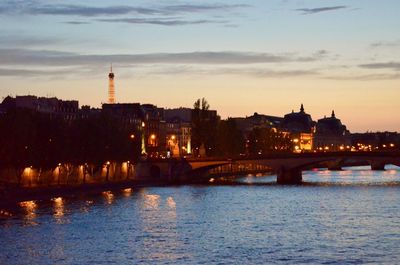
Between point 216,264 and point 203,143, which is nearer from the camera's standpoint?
point 216,264

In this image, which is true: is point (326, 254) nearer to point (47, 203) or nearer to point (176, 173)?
point (47, 203)

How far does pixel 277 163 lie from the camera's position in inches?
5153

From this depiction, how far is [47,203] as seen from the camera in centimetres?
8444

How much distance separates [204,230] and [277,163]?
6776cm

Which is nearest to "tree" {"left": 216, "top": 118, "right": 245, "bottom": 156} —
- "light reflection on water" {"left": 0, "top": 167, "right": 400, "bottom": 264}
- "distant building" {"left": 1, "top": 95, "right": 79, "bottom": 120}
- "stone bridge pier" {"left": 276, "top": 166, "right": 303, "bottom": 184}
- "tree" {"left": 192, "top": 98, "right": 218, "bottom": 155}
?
"tree" {"left": 192, "top": 98, "right": 218, "bottom": 155}

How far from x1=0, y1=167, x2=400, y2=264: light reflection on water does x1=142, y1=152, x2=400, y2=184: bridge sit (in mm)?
27361

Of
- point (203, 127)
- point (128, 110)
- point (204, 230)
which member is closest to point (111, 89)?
point (128, 110)

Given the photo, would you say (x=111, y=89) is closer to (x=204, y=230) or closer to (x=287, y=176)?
(x=287, y=176)

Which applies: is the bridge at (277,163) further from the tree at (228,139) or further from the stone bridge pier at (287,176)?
the tree at (228,139)

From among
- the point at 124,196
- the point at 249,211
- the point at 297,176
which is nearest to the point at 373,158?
the point at 297,176

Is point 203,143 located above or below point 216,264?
above

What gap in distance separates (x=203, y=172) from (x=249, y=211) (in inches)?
2673

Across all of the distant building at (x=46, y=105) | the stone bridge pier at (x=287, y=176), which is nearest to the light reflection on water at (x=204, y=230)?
the stone bridge pier at (x=287, y=176)

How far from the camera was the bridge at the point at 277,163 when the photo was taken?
123 meters
